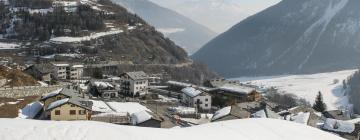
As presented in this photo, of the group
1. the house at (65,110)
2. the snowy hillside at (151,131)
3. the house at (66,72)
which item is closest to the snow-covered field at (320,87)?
the house at (66,72)

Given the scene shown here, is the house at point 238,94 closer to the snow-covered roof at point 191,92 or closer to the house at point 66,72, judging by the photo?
the snow-covered roof at point 191,92

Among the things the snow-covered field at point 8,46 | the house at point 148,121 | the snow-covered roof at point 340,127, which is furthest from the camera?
the snow-covered field at point 8,46

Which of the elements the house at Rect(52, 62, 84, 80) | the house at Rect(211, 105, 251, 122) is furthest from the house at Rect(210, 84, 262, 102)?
the house at Rect(52, 62, 84, 80)

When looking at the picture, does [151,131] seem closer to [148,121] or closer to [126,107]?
[148,121]

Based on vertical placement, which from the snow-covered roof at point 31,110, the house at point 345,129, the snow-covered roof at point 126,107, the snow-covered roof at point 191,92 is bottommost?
the house at point 345,129

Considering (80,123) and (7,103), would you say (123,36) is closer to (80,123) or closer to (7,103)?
(7,103)

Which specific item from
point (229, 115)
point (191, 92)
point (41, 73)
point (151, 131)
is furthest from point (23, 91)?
point (151, 131)
